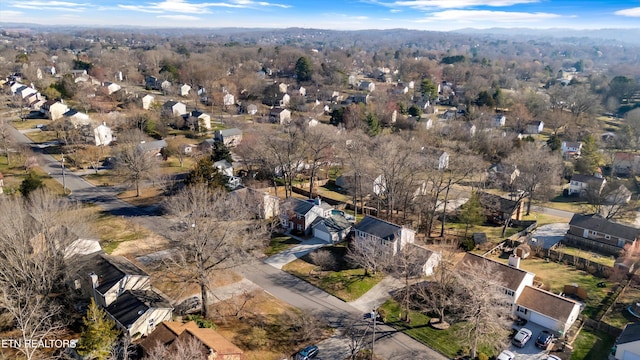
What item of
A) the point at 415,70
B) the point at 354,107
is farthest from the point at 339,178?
the point at 415,70

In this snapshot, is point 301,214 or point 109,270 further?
point 301,214

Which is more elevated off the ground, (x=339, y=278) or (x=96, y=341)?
(x=96, y=341)

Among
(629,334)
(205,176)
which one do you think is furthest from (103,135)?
(629,334)

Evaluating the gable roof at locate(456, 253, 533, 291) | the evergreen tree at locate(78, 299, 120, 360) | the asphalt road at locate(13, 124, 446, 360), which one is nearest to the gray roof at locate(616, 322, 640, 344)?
the gable roof at locate(456, 253, 533, 291)

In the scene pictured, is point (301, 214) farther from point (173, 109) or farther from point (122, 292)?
point (173, 109)

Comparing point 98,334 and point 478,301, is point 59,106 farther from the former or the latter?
point 478,301

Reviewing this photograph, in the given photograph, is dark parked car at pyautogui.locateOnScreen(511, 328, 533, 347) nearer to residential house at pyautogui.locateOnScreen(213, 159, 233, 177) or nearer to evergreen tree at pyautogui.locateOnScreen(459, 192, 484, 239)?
evergreen tree at pyautogui.locateOnScreen(459, 192, 484, 239)
